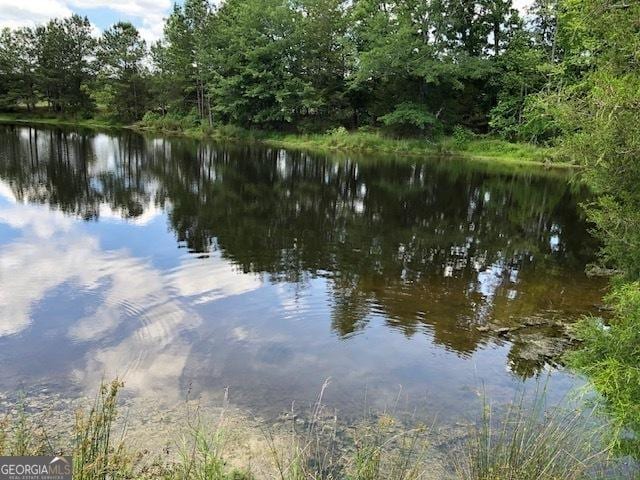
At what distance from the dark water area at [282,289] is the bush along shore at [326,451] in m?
0.64

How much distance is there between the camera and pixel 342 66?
1770 inches

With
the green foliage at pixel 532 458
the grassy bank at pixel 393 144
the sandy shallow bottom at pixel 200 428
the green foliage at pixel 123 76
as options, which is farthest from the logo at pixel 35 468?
the green foliage at pixel 123 76

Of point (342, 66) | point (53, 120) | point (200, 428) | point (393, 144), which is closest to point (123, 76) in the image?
point (53, 120)

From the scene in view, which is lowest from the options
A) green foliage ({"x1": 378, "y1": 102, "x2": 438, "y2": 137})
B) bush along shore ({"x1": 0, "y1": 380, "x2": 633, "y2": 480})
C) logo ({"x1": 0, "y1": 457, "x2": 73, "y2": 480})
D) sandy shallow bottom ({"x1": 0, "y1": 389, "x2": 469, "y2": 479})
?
sandy shallow bottom ({"x1": 0, "y1": 389, "x2": 469, "y2": 479})

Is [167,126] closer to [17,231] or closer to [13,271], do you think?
[17,231]

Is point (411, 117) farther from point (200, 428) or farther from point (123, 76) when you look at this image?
point (200, 428)

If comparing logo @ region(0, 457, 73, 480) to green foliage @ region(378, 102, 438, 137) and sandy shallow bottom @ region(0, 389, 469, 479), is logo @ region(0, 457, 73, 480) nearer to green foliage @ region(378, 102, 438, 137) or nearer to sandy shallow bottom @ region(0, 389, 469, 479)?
sandy shallow bottom @ region(0, 389, 469, 479)

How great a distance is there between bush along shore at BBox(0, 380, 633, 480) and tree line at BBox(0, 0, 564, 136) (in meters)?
32.5

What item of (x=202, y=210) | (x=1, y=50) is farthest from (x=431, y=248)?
(x=1, y=50)

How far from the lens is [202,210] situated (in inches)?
653

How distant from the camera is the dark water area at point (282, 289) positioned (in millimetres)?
6621

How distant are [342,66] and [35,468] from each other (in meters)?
45.4

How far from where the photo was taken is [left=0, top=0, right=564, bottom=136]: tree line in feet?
127

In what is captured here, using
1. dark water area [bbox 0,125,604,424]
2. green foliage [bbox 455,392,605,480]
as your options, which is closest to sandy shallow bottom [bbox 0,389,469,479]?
dark water area [bbox 0,125,604,424]
